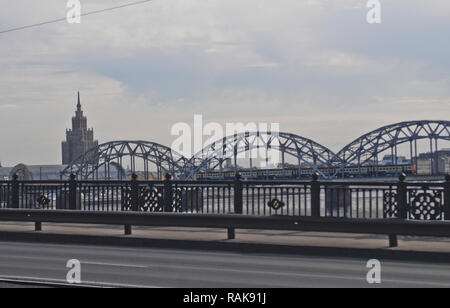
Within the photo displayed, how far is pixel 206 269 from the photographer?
1243 centimetres

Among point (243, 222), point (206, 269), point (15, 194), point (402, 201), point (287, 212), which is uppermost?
point (15, 194)

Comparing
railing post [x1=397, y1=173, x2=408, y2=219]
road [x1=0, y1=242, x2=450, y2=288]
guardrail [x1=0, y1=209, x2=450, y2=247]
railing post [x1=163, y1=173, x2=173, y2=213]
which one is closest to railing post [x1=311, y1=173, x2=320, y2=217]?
guardrail [x1=0, y1=209, x2=450, y2=247]

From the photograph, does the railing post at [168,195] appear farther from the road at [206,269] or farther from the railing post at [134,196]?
the road at [206,269]

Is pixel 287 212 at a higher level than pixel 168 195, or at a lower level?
lower

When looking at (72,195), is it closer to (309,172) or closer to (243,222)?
(243,222)

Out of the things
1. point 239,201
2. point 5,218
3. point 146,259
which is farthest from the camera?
point 5,218

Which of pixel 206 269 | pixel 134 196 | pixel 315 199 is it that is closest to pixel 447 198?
pixel 315 199

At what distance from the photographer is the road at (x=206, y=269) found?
10758 mm

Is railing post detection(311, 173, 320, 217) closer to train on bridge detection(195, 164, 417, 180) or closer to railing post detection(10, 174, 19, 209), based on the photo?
railing post detection(10, 174, 19, 209)

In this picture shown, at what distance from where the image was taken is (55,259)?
1391 centimetres
